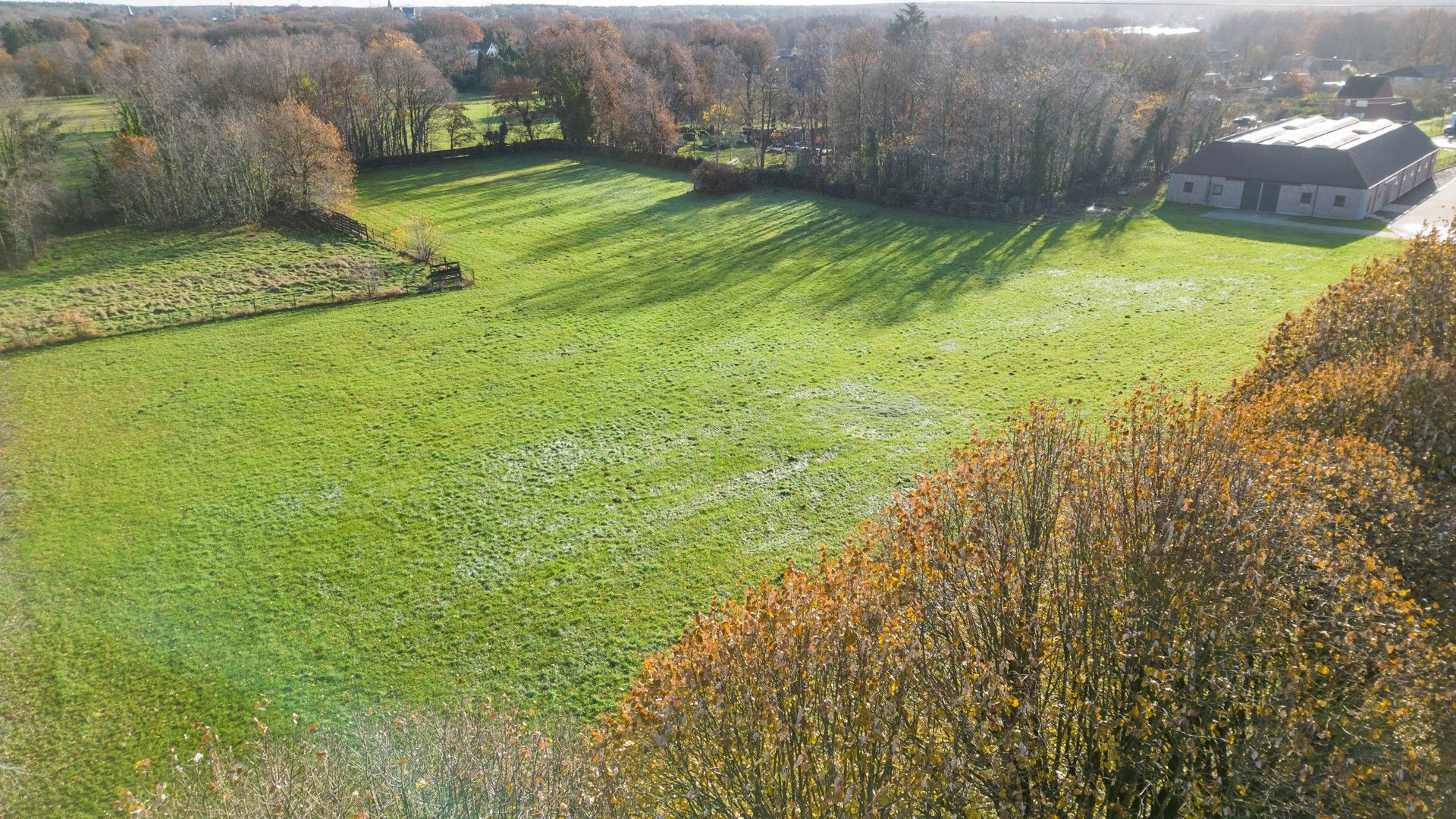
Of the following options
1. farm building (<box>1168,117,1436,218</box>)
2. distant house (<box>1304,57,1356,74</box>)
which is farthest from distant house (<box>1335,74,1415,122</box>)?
distant house (<box>1304,57,1356,74</box>)

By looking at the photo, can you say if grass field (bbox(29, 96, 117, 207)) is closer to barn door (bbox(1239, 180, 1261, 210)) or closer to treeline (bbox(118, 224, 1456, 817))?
treeline (bbox(118, 224, 1456, 817))

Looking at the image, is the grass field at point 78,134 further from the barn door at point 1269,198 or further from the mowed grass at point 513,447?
the barn door at point 1269,198

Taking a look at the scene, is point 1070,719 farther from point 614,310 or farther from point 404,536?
point 614,310

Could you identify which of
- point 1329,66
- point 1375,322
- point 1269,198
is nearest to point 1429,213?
point 1269,198

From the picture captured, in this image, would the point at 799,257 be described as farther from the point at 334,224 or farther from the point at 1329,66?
the point at 1329,66

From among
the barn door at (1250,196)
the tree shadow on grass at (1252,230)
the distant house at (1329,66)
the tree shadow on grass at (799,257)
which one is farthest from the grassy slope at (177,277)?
the distant house at (1329,66)

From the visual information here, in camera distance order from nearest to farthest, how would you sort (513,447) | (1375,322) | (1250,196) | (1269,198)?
(1375,322) → (513,447) → (1269,198) → (1250,196)
